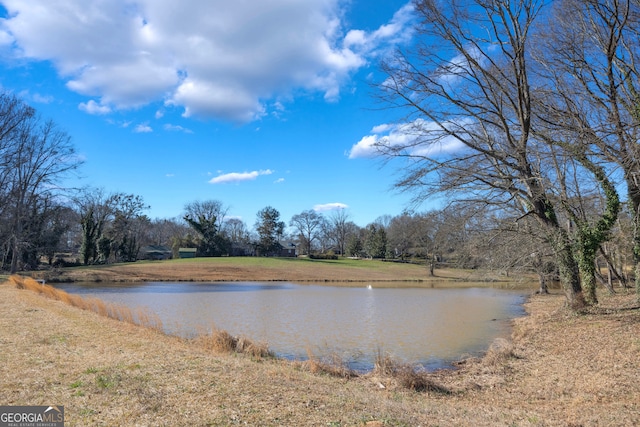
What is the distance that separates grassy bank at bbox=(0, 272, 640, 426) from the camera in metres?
4.94

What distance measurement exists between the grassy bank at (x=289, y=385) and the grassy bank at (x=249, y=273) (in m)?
32.3

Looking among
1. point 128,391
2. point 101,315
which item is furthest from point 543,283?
point 128,391

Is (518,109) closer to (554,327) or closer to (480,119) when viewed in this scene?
(480,119)

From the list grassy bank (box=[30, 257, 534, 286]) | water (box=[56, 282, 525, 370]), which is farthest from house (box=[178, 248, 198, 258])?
water (box=[56, 282, 525, 370])

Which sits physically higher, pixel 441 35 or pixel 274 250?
pixel 441 35

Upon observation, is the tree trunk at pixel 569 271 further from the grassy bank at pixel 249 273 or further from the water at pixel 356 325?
the grassy bank at pixel 249 273

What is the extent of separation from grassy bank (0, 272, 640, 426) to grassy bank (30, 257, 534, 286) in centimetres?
3226

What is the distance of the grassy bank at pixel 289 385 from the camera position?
494 cm

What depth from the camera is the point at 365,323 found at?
1695 cm

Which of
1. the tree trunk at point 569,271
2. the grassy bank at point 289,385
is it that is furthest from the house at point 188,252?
the tree trunk at point 569,271

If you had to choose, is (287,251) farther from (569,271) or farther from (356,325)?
(569,271)

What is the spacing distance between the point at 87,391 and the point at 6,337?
16.6 ft

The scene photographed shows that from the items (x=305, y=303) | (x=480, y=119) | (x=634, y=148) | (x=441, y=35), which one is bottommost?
(x=305, y=303)

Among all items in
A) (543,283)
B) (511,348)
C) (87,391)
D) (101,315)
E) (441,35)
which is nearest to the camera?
(87,391)
